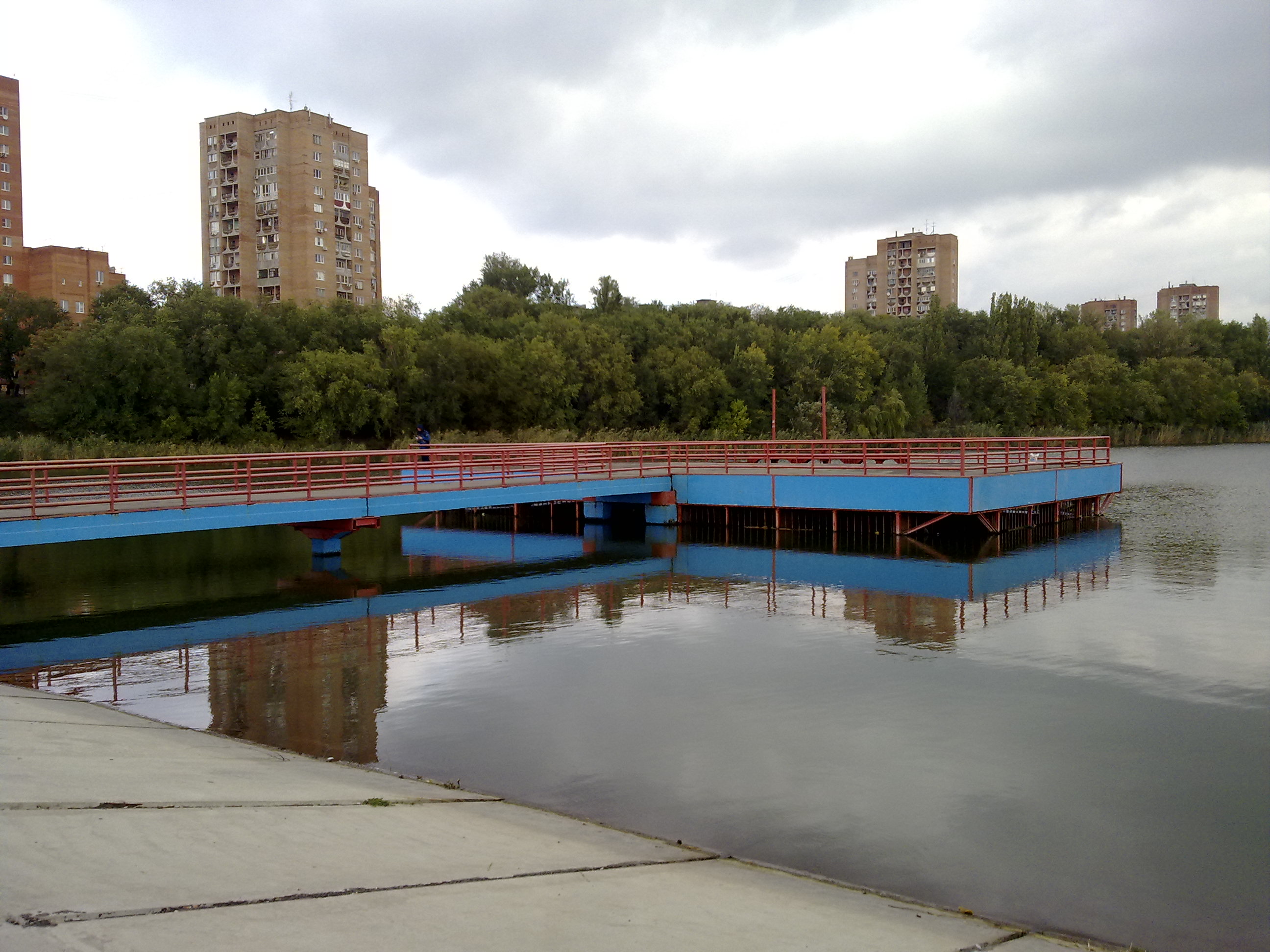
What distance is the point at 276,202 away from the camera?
81062 millimetres

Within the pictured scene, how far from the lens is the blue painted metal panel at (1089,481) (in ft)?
87.6

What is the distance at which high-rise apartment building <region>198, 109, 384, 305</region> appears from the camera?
8100 cm

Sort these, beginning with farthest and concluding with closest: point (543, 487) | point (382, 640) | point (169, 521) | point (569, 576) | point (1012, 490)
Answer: point (1012, 490), point (543, 487), point (569, 576), point (169, 521), point (382, 640)

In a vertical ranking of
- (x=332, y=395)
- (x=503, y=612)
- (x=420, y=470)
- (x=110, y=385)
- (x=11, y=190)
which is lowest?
(x=503, y=612)

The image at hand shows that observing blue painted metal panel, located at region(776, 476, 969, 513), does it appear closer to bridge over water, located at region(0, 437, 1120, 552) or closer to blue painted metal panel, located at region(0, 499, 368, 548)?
bridge over water, located at region(0, 437, 1120, 552)

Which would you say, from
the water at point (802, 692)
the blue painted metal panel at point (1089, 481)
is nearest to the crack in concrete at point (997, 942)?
the water at point (802, 692)

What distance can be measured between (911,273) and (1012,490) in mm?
139097

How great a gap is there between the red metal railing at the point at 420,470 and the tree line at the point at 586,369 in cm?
1464

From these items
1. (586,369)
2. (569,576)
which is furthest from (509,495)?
(586,369)

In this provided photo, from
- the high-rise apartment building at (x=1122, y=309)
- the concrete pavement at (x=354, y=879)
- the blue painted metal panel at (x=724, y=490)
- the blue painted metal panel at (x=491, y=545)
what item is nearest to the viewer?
the concrete pavement at (x=354, y=879)

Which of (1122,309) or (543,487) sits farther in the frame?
(1122,309)

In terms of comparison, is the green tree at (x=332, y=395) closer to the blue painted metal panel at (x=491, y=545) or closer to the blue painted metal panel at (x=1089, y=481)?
the blue painted metal panel at (x=491, y=545)

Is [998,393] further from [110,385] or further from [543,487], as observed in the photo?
[543,487]

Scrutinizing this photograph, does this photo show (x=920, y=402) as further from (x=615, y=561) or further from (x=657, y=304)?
(x=615, y=561)
